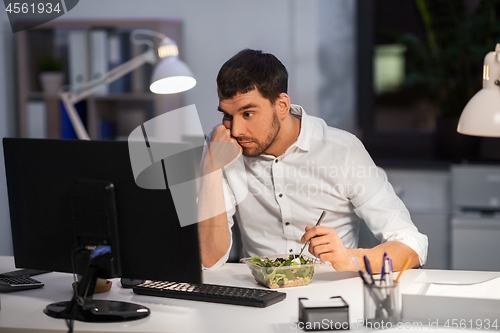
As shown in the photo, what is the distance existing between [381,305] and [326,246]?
1.04 ft

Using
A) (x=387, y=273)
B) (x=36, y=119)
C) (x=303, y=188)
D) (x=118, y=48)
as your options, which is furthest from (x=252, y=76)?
(x=36, y=119)

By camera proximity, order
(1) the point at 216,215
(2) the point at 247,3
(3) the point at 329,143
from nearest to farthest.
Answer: (1) the point at 216,215, (3) the point at 329,143, (2) the point at 247,3

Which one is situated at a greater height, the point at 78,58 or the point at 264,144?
the point at 78,58

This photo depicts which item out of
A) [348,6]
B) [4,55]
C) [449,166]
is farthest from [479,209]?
[4,55]

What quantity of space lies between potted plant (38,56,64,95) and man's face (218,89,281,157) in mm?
1854

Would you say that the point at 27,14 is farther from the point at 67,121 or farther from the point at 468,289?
the point at 468,289

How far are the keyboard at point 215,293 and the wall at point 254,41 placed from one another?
1.86m

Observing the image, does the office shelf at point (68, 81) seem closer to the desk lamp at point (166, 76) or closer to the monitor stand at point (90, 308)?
the desk lamp at point (166, 76)

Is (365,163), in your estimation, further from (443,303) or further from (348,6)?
(348,6)

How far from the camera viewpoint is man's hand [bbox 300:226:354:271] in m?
1.40

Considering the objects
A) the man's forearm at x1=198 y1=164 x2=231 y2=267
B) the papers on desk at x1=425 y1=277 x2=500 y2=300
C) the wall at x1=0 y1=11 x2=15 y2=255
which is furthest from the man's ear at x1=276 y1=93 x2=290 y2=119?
the wall at x1=0 y1=11 x2=15 y2=255

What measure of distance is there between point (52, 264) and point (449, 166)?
2.30 m

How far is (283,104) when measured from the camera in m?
1.83

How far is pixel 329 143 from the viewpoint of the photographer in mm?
1860
